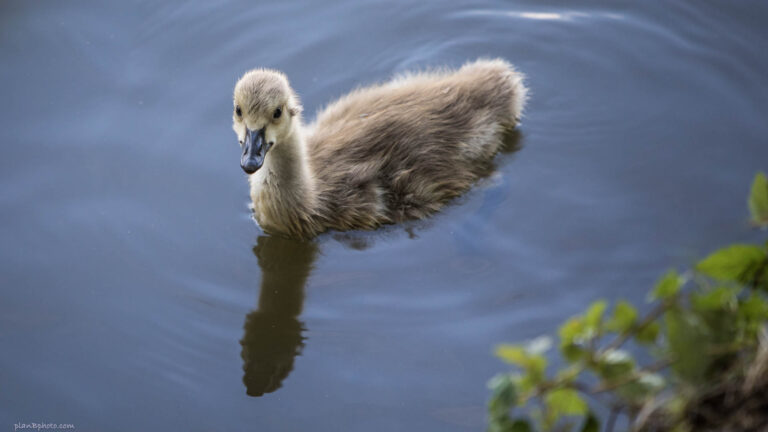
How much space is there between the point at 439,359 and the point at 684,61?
9.36ft

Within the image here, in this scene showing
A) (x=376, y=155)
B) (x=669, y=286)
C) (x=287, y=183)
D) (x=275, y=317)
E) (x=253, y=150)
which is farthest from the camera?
(x=376, y=155)

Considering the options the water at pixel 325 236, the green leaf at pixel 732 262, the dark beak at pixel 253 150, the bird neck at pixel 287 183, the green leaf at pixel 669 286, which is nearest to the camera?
the green leaf at pixel 669 286

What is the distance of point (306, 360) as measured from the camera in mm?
3615

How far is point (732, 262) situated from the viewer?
1425 mm

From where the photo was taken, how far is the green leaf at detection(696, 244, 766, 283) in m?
1.42

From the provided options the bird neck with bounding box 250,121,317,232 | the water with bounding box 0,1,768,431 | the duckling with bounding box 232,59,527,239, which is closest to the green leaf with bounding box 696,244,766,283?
the water with bounding box 0,1,768,431

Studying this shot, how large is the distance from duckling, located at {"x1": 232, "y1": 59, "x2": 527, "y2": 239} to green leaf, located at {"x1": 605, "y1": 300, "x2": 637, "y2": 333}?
2.75 metres

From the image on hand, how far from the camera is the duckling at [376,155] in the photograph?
4129 mm

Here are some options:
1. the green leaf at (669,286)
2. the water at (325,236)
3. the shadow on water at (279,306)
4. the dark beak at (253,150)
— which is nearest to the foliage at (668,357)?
the green leaf at (669,286)

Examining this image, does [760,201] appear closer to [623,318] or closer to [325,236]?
[623,318]

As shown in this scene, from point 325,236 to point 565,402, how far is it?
2.97 metres

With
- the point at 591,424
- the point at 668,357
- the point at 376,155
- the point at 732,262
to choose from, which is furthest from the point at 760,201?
the point at 376,155

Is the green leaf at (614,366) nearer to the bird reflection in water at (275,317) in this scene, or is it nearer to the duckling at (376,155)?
the bird reflection in water at (275,317)

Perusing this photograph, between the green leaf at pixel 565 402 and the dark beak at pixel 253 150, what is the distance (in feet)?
8.03
